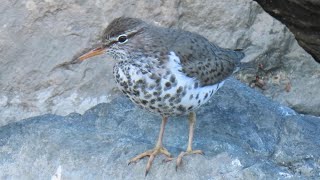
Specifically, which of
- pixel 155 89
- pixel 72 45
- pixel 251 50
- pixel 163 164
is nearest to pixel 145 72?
pixel 155 89

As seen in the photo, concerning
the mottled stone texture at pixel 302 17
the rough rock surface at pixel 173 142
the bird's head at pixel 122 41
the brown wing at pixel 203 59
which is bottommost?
the rough rock surface at pixel 173 142

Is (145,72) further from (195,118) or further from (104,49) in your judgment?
(195,118)

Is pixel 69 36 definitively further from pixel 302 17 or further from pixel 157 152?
pixel 302 17

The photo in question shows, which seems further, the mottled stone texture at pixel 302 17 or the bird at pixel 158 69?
the bird at pixel 158 69

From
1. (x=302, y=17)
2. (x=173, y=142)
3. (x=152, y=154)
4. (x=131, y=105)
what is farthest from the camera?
(x=131, y=105)

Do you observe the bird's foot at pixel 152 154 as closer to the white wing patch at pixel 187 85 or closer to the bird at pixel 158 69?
the bird at pixel 158 69

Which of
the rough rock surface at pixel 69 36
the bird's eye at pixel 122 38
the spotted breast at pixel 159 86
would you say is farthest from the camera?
the rough rock surface at pixel 69 36

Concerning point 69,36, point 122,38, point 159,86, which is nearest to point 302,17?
point 159,86

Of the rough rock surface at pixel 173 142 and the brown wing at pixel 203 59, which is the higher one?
the brown wing at pixel 203 59

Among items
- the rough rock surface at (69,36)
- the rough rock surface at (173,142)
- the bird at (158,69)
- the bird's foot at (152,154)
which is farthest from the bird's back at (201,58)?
the rough rock surface at (69,36)
